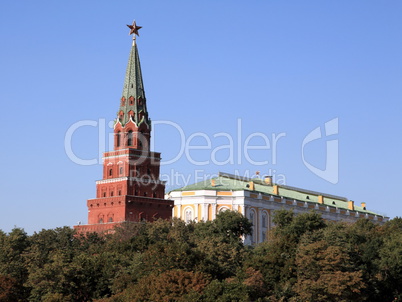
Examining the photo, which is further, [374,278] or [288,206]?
[288,206]

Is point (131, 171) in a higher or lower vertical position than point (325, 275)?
higher

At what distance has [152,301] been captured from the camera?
247 feet

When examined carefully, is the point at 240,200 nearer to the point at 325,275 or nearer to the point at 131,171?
the point at 131,171

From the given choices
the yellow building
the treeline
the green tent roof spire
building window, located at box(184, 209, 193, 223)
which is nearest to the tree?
the treeline

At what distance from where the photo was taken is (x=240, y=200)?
472ft

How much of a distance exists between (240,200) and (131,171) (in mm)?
21779

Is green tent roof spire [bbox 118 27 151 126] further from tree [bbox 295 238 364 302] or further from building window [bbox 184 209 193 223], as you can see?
tree [bbox 295 238 364 302]

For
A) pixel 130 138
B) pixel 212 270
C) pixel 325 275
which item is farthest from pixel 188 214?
pixel 325 275

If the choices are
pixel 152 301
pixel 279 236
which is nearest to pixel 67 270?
pixel 152 301

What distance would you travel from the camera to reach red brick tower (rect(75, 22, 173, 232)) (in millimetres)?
127938

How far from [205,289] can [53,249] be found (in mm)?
28637

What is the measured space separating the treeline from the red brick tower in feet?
90.9

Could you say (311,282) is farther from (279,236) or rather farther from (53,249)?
(53,249)

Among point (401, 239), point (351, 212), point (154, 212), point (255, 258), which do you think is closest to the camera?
point (255, 258)
